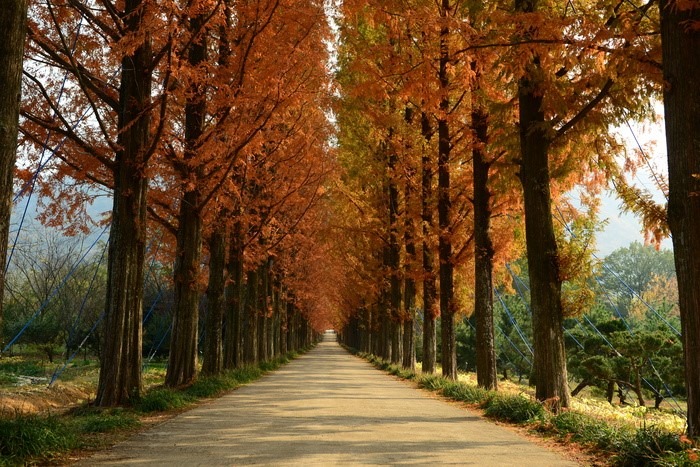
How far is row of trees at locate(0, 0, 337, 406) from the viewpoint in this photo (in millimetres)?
8906

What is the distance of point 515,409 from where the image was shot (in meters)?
8.91

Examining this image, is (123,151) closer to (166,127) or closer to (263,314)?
(166,127)

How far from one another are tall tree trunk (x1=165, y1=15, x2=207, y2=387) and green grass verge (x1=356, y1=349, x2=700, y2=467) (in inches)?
228

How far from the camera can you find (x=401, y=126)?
15.3 m

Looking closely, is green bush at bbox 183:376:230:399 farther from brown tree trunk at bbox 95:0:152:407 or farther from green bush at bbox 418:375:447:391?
green bush at bbox 418:375:447:391

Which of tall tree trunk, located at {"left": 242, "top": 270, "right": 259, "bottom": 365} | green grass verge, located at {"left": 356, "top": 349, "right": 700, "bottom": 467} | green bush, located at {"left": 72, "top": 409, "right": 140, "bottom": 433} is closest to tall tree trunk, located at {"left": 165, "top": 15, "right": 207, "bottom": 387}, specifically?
green bush, located at {"left": 72, "top": 409, "right": 140, "bottom": 433}

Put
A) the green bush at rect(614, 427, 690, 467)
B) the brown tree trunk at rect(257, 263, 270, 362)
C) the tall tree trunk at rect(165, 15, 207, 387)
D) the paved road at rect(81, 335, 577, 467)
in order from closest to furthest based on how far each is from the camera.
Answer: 1. the green bush at rect(614, 427, 690, 467)
2. the paved road at rect(81, 335, 577, 467)
3. the tall tree trunk at rect(165, 15, 207, 387)
4. the brown tree trunk at rect(257, 263, 270, 362)

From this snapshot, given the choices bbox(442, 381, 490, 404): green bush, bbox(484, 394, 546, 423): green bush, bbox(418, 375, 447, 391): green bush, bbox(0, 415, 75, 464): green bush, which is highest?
bbox(0, 415, 75, 464): green bush

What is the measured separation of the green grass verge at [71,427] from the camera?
5078 millimetres

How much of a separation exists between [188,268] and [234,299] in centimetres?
600

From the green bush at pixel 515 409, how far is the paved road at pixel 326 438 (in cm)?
41

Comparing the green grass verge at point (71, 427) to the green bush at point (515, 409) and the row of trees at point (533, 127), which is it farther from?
the row of trees at point (533, 127)

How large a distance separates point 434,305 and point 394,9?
1185 cm

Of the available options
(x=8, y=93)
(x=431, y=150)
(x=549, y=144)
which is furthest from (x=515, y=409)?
(x=431, y=150)
